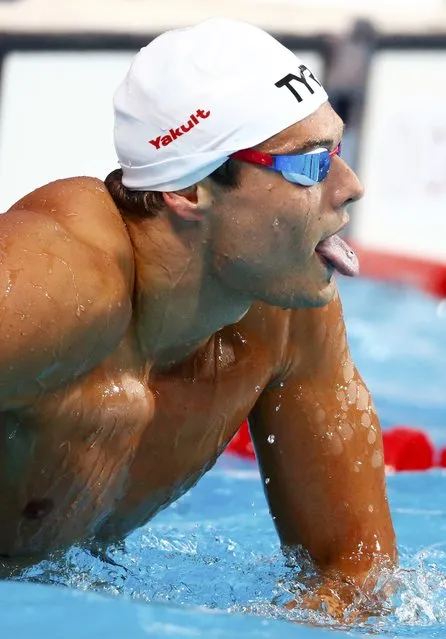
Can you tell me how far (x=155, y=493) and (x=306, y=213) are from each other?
0.53 metres

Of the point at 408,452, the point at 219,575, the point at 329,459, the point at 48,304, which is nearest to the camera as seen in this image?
the point at 48,304

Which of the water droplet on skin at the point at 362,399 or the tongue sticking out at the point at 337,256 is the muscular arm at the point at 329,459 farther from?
the tongue sticking out at the point at 337,256

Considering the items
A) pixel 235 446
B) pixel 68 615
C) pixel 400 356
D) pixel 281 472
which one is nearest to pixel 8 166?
pixel 400 356

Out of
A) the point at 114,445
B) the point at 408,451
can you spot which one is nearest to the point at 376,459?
the point at 114,445

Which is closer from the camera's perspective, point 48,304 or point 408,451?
point 48,304

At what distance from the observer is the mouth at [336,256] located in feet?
6.01

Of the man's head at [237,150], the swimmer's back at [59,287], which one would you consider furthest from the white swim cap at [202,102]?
the swimmer's back at [59,287]

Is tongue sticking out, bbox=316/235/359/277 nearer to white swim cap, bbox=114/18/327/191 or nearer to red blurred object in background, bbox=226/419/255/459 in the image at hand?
white swim cap, bbox=114/18/327/191

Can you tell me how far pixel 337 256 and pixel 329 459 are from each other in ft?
1.47

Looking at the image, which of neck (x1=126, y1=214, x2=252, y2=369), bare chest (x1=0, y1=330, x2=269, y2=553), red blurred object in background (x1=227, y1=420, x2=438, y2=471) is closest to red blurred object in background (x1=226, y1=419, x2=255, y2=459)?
red blurred object in background (x1=227, y1=420, x2=438, y2=471)

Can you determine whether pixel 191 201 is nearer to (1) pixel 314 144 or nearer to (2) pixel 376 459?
(1) pixel 314 144

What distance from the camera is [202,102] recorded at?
1.79m

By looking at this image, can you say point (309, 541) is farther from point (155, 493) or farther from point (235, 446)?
point (235, 446)

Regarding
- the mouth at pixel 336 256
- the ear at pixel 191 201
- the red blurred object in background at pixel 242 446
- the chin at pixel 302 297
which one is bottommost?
the red blurred object in background at pixel 242 446
